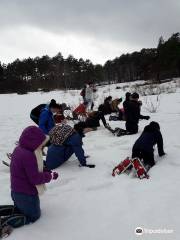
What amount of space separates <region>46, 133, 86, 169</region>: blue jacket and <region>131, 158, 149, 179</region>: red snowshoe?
43.4 inches

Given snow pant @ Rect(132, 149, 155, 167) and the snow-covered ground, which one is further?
snow pant @ Rect(132, 149, 155, 167)

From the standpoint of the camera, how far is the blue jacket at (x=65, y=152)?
21.0ft

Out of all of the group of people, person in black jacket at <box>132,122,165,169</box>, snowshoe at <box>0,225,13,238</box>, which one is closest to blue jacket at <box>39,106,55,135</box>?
the group of people

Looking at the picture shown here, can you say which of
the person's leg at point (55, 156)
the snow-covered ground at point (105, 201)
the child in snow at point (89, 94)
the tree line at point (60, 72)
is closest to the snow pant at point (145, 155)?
the snow-covered ground at point (105, 201)

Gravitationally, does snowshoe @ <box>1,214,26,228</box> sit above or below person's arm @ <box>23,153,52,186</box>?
below

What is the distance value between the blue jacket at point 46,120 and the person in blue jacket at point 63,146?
1181 mm

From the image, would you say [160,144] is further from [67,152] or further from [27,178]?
[27,178]

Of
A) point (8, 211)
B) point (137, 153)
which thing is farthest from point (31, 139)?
point (137, 153)

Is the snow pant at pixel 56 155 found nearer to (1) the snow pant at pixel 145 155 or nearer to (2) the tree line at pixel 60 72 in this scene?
(1) the snow pant at pixel 145 155

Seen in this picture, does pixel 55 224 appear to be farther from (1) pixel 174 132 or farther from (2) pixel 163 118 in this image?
(2) pixel 163 118

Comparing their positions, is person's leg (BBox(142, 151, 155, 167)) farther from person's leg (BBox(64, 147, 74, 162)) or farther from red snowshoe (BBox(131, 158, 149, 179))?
person's leg (BBox(64, 147, 74, 162))

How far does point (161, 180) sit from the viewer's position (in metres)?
5.46

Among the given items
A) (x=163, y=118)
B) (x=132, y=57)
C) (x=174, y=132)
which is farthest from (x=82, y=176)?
(x=132, y=57)

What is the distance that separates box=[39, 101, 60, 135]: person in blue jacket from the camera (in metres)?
7.72
